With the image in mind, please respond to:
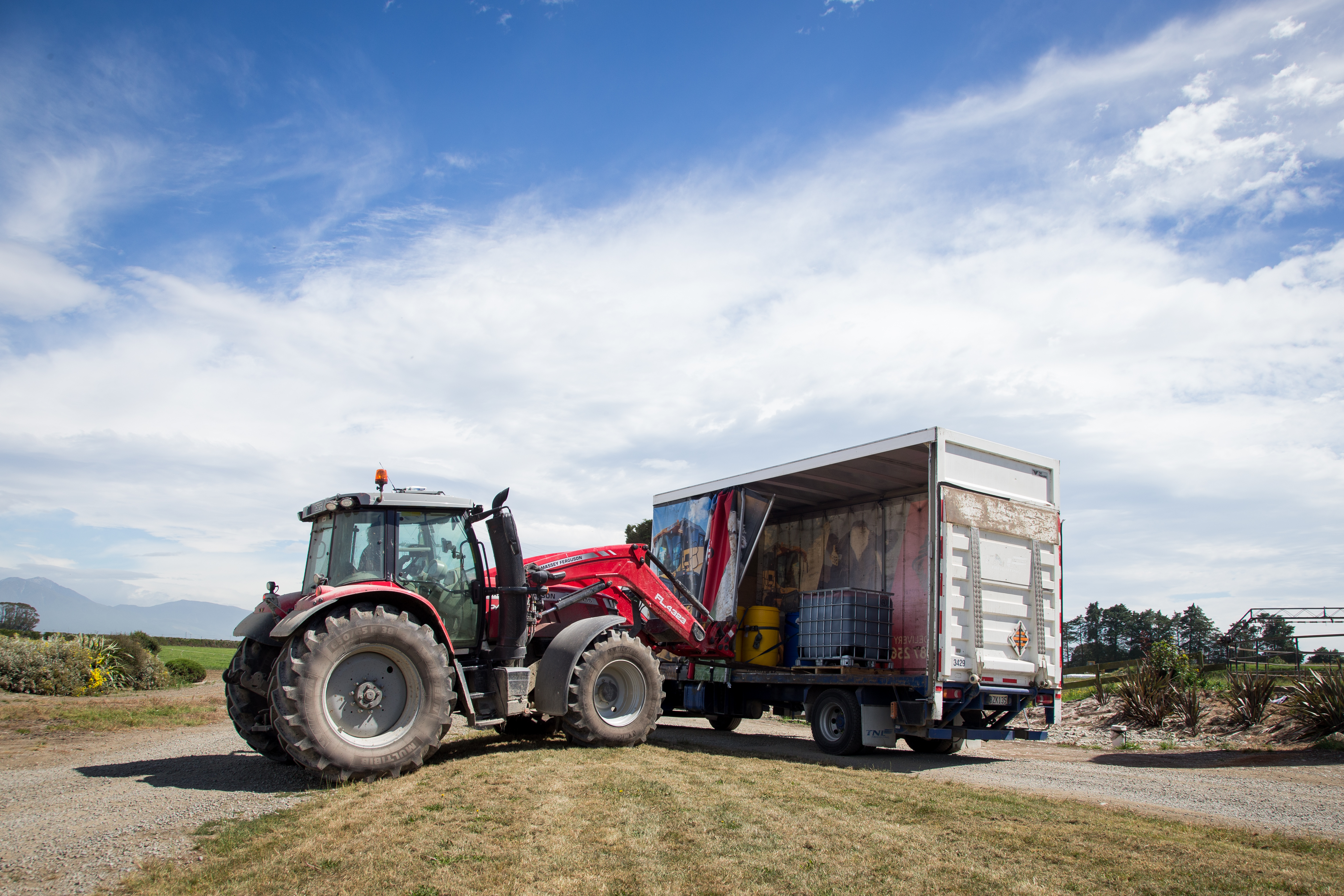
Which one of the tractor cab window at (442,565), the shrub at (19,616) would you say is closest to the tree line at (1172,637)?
the tractor cab window at (442,565)

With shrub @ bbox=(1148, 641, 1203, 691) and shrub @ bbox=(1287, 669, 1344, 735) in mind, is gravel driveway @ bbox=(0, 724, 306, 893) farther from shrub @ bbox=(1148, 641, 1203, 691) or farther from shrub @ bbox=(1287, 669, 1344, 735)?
shrub @ bbox=(1148, 641, 1203, 691)

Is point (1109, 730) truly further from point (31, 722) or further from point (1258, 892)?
point (31, 722)

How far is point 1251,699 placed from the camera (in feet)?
43.7

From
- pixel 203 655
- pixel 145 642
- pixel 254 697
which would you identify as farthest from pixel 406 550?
pixel 203 655

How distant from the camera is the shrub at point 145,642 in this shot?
22.4 metres

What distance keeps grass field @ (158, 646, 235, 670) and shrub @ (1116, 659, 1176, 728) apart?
24.5m

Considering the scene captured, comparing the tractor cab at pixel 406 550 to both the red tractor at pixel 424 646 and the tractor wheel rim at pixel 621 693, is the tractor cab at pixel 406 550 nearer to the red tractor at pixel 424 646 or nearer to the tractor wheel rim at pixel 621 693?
the red tractor at pixel 424 646

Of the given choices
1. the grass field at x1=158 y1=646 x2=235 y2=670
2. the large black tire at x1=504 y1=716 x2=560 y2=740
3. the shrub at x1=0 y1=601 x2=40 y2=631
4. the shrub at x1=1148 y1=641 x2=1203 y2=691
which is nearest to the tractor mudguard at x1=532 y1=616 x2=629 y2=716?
the large black tire at x1=504 y1=716 x2=560 y2=740

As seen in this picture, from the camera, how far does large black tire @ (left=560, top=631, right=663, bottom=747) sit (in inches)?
366

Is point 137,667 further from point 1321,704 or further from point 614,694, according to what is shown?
point 1321,704

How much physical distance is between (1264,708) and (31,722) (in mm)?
18086

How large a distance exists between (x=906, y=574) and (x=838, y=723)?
2.43 metres

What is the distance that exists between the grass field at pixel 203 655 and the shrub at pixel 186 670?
1.24 m

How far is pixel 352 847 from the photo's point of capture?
199 inches
